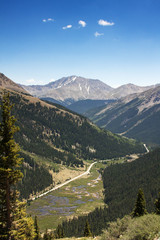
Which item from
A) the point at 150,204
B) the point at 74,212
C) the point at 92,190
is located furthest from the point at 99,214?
the point at 92,190

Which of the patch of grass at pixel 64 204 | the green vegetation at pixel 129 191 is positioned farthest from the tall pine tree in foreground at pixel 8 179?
the green vegetation at pixel 129 191

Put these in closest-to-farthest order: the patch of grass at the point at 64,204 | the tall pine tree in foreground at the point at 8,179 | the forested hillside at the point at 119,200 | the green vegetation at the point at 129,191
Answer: the tall pine tree in foreground at the point at 8,179 → the forested hillside at the point at 119,200 → the green vegetation at the point at 129,191 → the patch of grass at the point at 64,204

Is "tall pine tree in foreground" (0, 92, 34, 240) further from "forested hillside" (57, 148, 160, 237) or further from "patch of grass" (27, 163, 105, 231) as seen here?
"patch of grass" (27, 163, 105, 231)

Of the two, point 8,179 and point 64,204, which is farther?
point 64,204

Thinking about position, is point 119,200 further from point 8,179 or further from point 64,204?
point 8,179

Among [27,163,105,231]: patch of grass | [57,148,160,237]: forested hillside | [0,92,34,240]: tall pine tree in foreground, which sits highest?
[0,92,34,240]: tall pine tree in foreground

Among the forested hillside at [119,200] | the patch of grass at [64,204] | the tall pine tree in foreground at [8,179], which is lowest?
the patch of grass at [64,204]

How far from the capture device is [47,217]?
141 meters

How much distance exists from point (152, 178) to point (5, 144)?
17671 cm

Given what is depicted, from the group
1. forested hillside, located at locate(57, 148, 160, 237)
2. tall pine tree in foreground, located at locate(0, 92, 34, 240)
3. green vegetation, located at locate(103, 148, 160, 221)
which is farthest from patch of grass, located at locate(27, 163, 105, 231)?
tall pine tree in foreground, located at locate(0, 92, 34, 240)

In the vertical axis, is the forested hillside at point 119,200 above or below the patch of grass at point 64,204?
above

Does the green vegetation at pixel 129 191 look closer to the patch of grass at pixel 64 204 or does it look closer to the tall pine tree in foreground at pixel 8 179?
the patch of grass at pixel 64 204

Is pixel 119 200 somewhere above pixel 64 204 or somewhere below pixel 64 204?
above

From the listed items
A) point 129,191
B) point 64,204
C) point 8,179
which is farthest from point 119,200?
point 8,179
